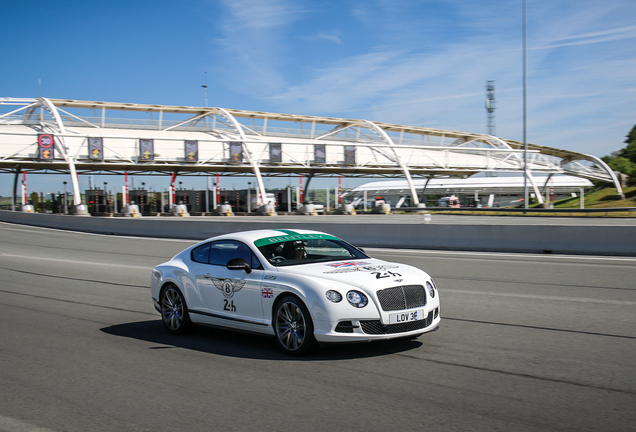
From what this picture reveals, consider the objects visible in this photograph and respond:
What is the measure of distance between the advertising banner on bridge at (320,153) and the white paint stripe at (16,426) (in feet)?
185

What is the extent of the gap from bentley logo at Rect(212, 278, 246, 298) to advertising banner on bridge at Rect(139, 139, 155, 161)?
4863 centimetres

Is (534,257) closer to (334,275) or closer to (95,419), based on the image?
(334,275)

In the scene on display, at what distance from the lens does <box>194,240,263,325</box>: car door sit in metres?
6.57

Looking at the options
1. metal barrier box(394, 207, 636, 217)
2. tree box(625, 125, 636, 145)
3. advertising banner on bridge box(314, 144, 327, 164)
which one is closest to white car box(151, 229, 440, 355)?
metal barrier box(394, 207, 636, 217)

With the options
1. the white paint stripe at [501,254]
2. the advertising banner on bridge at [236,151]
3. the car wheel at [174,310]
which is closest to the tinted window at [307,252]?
the car wheel at [174,310]

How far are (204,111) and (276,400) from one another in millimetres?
59856

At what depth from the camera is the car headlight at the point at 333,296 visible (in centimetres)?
578

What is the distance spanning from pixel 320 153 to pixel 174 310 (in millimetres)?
53633

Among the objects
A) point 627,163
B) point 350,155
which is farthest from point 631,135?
point 350,155

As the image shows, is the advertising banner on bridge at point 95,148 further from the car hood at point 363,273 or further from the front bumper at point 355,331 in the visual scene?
the front bumper at point 355,331

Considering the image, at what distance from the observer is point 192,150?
5506 cm

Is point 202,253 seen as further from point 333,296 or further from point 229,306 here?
point 333,296

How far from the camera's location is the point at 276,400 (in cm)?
476

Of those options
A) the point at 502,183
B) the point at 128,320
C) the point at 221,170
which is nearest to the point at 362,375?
the point at 128,320
